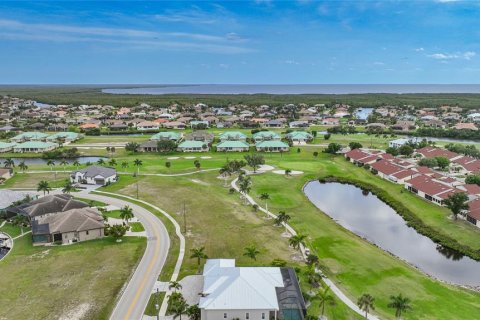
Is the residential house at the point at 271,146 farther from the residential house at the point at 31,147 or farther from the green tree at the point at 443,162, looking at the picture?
the residential house at the point at 31,147

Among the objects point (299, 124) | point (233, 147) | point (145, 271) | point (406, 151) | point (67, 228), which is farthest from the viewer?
point (299, 124)

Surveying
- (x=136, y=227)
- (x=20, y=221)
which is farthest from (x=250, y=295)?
(x=20, y=221)

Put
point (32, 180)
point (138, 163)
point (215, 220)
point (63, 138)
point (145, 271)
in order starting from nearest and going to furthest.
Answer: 1. point (145, 271)
2. point (215, 220)
3. point (32, 180)
4. point (138, 163)
5. point (63, 138)

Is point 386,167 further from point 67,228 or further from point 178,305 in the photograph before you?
point 178,305

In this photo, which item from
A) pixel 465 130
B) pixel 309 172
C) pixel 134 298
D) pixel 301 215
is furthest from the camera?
pixel 465 130

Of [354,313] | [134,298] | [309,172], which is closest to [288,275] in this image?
[354,313]

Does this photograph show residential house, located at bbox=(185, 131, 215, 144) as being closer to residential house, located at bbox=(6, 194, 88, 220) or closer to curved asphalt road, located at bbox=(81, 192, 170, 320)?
curved asphalt road, located at bbox=(81, 192, 170, 320)

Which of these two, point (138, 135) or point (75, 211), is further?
point (138, 135)

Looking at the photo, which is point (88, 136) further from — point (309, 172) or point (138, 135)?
point (309, 172)
